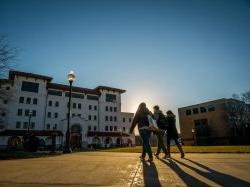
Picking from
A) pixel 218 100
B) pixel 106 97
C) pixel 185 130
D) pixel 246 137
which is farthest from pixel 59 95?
pixel 246 137

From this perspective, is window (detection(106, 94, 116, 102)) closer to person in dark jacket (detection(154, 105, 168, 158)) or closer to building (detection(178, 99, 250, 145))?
building (detection(178, 99, 250, 145))

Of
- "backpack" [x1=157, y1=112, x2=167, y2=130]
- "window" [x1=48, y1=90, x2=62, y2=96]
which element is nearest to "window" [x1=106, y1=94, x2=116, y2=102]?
"window" [x1=48, y1=90, x2=62, y2=96]

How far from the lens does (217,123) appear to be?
5288 centimetres

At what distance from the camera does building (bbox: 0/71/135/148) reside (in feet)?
144

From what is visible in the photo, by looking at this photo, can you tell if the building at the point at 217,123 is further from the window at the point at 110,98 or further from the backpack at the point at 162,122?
the backpack at the point at 162,122

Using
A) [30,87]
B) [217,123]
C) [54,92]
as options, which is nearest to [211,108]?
[217,123]

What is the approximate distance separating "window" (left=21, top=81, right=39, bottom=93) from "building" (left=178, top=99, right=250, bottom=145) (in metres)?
40.2

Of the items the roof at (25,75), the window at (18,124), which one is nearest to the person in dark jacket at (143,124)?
the window at (18,124)

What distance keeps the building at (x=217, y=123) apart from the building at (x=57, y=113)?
19.0 metres

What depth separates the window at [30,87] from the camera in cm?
4753

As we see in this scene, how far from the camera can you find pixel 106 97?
5941 centimetres

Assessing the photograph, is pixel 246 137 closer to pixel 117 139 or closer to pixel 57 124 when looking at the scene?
pixel 117 139

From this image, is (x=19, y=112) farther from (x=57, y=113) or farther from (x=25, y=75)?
(x=25, y=75)

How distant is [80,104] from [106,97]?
339 inches
